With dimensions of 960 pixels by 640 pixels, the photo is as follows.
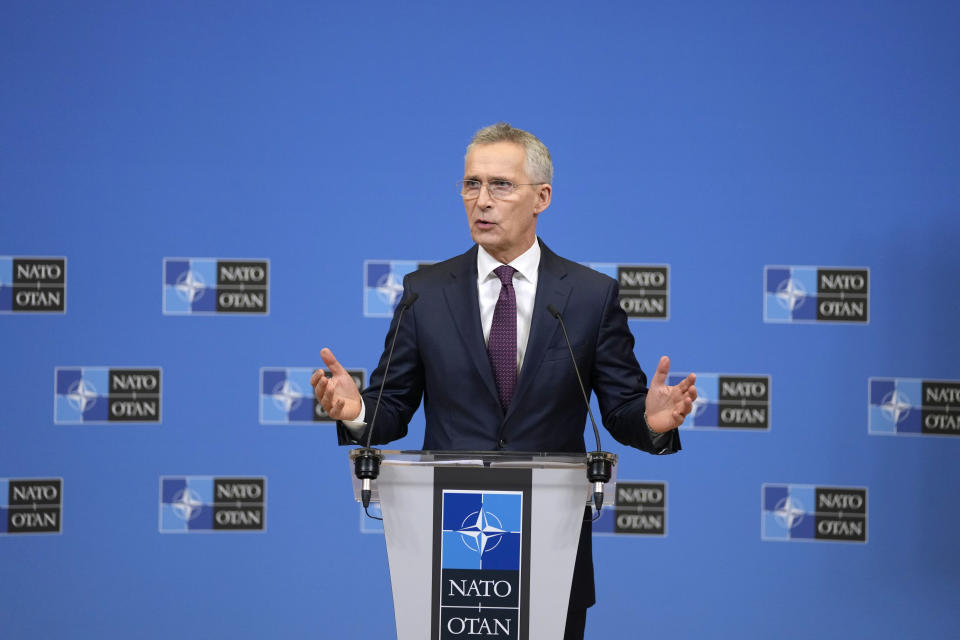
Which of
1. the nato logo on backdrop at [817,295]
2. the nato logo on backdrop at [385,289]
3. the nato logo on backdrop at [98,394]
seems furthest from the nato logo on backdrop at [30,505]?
the nato logo on backdrop at [817,295]

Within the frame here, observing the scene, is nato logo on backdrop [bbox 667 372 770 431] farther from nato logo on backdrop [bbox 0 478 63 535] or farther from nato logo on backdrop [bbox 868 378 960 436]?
nato logo on backdrop [bbox 0 478 63 535]

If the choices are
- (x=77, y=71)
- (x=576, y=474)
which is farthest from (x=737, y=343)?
(x=77, y=71)

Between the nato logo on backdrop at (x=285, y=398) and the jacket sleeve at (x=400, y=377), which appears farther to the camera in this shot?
the nato logo on backdrop at (x=285, y=398)

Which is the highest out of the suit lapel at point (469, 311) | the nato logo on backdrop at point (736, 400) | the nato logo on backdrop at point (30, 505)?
the suit lapel at point (469, 311)

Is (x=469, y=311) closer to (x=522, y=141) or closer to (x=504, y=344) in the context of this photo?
(x=504, y=344)

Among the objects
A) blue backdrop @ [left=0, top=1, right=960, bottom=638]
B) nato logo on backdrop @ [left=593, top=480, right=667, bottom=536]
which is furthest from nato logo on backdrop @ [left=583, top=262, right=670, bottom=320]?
nato logo on backdrop @ [left=593, top=480, right=667, bottom=536]

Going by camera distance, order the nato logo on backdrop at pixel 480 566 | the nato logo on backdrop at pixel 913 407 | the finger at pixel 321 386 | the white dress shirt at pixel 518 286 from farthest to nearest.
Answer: the nato logo on backdrop at pixel 913 407, the white dress shirt at pixel 518 286, the finger at pixel 321 386, the nato logo on backdrop at pixel 480 566

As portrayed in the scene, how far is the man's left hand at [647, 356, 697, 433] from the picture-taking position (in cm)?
172

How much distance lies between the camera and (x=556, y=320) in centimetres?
208

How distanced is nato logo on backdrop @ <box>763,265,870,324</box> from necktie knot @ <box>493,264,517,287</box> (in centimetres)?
189

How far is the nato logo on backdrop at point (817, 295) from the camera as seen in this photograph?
3.70m

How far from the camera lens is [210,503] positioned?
12.3ft

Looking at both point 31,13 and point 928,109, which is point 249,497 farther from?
point 928,109

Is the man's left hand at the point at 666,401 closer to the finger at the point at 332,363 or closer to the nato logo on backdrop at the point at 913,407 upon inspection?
the finger at the point at 332,363
